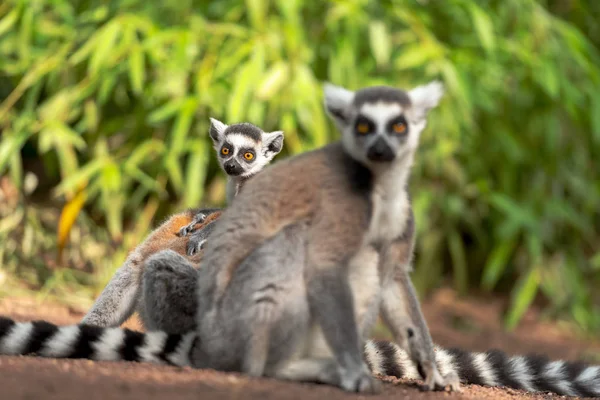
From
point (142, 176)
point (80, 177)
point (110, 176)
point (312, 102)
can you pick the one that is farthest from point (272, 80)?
point (80, 177)

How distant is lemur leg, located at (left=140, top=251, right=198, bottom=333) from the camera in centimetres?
432

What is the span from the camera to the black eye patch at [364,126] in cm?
397

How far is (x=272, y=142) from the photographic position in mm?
5602

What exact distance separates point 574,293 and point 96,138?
5.34 meters

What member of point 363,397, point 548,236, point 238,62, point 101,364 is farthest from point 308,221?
point 548,236

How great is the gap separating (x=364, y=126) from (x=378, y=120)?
7cm

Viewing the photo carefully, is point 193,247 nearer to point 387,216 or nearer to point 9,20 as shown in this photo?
point 387,216

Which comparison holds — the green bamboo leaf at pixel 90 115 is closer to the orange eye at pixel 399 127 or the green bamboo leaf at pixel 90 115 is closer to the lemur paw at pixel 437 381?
the orange eye at pixel 399 127

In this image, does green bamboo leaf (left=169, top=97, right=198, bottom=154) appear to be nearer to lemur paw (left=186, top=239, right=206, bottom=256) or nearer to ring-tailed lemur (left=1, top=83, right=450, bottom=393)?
lemur paw (left=186, top=239, right=206, bottom=256)

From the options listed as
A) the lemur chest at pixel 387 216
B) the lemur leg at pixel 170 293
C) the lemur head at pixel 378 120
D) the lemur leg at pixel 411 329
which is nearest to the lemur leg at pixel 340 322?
the lemur chest at pixel 387 216

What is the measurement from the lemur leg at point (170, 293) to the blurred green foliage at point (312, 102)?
117 inches

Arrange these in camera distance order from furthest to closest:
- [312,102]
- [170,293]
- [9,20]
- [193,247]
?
[9,20] → [312,102] → [193,247] → [170,293]

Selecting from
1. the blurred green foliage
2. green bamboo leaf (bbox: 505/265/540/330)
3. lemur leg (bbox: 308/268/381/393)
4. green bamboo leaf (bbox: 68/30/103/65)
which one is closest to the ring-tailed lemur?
lemur leg (bbox: 308/268/381/393)

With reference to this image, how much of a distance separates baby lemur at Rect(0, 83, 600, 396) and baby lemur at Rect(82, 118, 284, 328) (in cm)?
48
